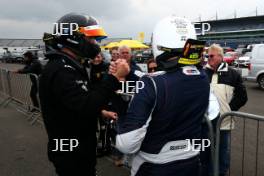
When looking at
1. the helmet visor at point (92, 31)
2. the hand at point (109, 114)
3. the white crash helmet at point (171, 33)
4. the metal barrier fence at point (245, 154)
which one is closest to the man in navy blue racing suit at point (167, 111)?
the white crash helmet at point (171, 33)

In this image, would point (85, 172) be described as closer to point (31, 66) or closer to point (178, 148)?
point (178, 148)

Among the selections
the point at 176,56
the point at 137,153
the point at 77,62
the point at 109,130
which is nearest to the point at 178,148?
the point at 137,153

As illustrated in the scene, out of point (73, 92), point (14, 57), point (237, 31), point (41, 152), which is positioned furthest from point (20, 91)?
point (237, 31)

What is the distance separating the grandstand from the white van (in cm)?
4719

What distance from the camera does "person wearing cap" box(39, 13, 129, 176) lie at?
2.04m

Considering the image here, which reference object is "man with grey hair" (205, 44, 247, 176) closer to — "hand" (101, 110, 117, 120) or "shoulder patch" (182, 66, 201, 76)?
"hand" (101, 110, 117, 120)

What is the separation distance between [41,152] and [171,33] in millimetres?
4376

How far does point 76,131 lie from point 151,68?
354 cm

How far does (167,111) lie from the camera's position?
1828mm

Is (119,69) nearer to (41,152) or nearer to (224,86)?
(224,86)

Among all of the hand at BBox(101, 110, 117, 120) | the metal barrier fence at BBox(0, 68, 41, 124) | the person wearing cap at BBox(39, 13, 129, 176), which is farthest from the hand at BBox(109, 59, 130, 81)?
the metal barrier fence at BBox(0, 68, 41, 124)

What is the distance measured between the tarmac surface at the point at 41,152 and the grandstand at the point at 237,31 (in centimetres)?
5559

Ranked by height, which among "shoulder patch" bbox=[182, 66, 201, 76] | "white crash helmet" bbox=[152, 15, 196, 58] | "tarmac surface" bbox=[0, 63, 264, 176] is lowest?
"tarmac surface" bbox=[0, 63, 264, 176]

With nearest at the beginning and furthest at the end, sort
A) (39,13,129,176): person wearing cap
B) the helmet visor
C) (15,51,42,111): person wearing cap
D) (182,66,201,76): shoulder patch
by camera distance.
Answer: (182,66,201,76): shoulder patch
(39,13,129,176): person wearing cap
the helmet visor
(15,51,42,111): person wearing cap
